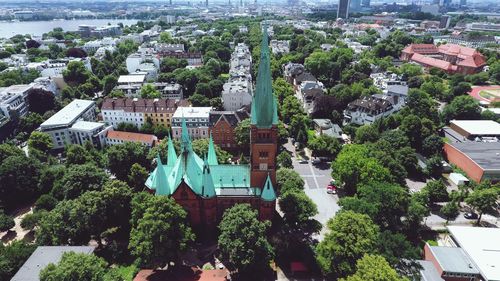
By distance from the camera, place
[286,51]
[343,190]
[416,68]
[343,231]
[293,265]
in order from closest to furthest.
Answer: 1. [343,231]
2. [293,265]
3. [343,190]
4. [416,68]
5. [286,51]

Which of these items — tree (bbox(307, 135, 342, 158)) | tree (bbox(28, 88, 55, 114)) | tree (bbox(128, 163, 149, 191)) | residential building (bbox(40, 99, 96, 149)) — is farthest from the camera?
tree (bbox(28, 88, 55, 114))

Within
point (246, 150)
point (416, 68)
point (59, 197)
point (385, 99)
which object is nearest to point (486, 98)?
point (416, 68)

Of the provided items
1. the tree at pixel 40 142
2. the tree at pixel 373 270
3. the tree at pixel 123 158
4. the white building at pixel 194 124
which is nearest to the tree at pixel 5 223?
the tree at pixel 123 158

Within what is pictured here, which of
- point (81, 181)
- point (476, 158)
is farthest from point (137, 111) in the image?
point (476, 158)

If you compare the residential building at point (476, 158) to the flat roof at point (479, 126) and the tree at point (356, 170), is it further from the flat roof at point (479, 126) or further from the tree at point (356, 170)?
the tree at point (356, 170)

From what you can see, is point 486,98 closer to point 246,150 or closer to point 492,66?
point 492,66

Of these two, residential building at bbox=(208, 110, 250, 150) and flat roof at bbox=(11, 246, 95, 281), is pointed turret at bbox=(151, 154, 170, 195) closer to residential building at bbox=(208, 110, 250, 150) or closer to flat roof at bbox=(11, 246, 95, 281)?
flat roof at bbox=(11, 246, 95, 281)

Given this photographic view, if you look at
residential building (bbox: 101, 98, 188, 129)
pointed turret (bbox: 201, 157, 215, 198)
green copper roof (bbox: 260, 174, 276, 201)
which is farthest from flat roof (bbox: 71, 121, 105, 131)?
green copper roof (bbox: 260, 174, 276, 201)
